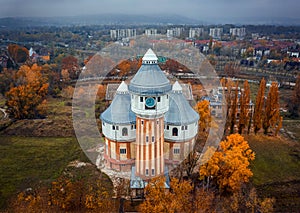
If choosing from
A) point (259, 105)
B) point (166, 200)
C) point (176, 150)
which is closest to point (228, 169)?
point (176, 150)

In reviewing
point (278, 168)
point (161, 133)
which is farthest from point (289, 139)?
point (161, 133)

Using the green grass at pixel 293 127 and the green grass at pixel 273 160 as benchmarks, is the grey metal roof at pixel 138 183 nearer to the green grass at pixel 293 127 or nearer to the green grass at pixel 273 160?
the green grass at pixel 273 160

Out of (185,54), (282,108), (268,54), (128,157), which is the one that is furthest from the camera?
(268,54)

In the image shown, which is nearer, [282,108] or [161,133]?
[161,133]

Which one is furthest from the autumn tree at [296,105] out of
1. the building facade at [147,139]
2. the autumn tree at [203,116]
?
the building facade at [147,139]

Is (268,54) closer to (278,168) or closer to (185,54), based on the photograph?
(185,54)

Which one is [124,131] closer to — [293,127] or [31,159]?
[31,159]

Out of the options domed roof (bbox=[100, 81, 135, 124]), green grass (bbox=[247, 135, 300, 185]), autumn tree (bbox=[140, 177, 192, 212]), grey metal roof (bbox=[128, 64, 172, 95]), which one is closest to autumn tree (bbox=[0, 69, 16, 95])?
domed roof (bbox=[100, 81, 135, 124])

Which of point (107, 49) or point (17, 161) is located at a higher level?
point (107, 49)

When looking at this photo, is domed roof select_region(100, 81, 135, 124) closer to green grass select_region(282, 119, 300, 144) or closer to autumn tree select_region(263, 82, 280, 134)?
autumn tree select_region(263, 82, 280, 134)
